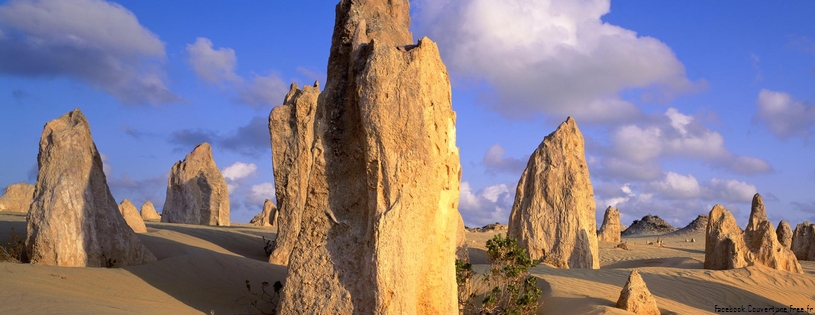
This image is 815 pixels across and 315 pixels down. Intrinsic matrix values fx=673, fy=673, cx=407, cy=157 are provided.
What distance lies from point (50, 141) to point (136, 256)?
2.38 m

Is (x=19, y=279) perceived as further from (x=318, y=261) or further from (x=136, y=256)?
(x=318, y=261)

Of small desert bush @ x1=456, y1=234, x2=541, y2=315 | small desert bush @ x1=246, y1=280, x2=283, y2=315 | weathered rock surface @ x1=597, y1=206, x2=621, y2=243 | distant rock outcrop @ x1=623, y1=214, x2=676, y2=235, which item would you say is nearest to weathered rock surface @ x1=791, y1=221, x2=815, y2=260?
weathered rock surface @ x1=597, y1=206, x2=621, y2=243

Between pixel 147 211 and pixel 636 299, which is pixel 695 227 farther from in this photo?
pixel 636 299

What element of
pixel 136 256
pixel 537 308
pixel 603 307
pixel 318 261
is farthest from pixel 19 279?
pixel 603 307

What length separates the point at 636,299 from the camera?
9859mm

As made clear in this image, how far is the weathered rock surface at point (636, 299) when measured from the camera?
983 cm

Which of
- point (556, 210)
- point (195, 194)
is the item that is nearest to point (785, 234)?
point (556, 210)

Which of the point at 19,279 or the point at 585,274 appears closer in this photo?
the point at 19,279

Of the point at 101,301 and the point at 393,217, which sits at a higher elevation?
the point at 393,217

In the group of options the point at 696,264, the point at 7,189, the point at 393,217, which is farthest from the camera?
the point at 7,189

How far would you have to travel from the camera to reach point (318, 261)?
753cm

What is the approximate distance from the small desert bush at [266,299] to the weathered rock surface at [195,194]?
A: 18526 mm

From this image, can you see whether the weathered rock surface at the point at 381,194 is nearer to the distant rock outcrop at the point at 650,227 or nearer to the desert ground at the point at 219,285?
the desert ground at the point at 219,285

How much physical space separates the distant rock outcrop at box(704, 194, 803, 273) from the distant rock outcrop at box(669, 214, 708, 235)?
2477 cm
